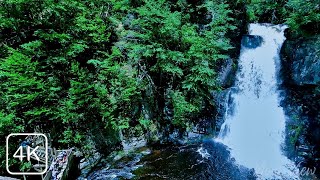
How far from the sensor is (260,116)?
16828 mm

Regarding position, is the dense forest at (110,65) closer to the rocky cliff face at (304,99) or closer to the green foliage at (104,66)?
the green foliage at (104,66)

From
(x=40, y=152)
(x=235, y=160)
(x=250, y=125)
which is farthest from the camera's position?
(x=250, y=125)

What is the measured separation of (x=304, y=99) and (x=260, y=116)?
8.76 feet

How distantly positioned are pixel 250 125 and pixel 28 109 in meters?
12.7

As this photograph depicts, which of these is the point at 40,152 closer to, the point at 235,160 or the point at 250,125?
the point at 235,160

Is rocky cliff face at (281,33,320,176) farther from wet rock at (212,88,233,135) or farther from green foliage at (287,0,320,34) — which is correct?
wet rock at (212,88,233,135)

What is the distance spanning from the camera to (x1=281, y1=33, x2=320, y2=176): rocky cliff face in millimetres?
14234

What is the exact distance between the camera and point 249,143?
1587cm

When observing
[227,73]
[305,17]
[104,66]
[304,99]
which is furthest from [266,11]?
[104,66]

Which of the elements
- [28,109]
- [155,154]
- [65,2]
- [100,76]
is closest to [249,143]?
[155,154]

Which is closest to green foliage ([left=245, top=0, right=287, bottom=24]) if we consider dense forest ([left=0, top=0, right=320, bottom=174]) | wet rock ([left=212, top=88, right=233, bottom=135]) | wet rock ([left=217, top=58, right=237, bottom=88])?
dense forest ([left=0, top=0, right=320, bottom=174])

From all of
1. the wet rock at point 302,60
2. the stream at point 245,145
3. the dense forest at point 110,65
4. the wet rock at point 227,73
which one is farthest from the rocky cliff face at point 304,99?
the wet rock at point 227,73

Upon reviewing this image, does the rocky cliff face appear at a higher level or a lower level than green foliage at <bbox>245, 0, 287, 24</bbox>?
lower

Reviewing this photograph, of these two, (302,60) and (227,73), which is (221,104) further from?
(302,60)
